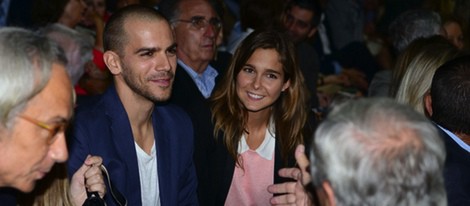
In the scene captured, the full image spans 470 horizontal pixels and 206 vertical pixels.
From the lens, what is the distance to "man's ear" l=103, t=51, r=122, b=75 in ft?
11.8

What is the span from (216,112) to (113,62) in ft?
2.03

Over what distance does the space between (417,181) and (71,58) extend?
10.5 feet

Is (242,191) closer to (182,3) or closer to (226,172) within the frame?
(226,172)

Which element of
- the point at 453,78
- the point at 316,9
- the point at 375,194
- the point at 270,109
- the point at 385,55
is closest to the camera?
the point at 375,194

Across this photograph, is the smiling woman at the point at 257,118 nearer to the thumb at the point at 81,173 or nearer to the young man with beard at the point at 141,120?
the young man with beard at the point at 141,120

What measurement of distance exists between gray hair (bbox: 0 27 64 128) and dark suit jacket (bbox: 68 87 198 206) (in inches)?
41.9

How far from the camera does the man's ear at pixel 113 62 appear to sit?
141 inches

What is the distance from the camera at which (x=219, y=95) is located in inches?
159

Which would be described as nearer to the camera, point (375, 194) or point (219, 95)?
point (375, 194)

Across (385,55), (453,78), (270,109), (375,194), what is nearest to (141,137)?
(270,109)

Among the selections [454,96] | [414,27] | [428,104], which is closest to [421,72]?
[428,104]

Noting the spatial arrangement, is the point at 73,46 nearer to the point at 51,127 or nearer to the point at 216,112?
the point at 216,112

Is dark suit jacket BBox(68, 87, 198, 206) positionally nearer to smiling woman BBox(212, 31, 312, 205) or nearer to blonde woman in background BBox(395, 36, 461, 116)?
smiling woman BBox(212, 31, 312, 205)

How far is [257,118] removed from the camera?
4.02 metres
